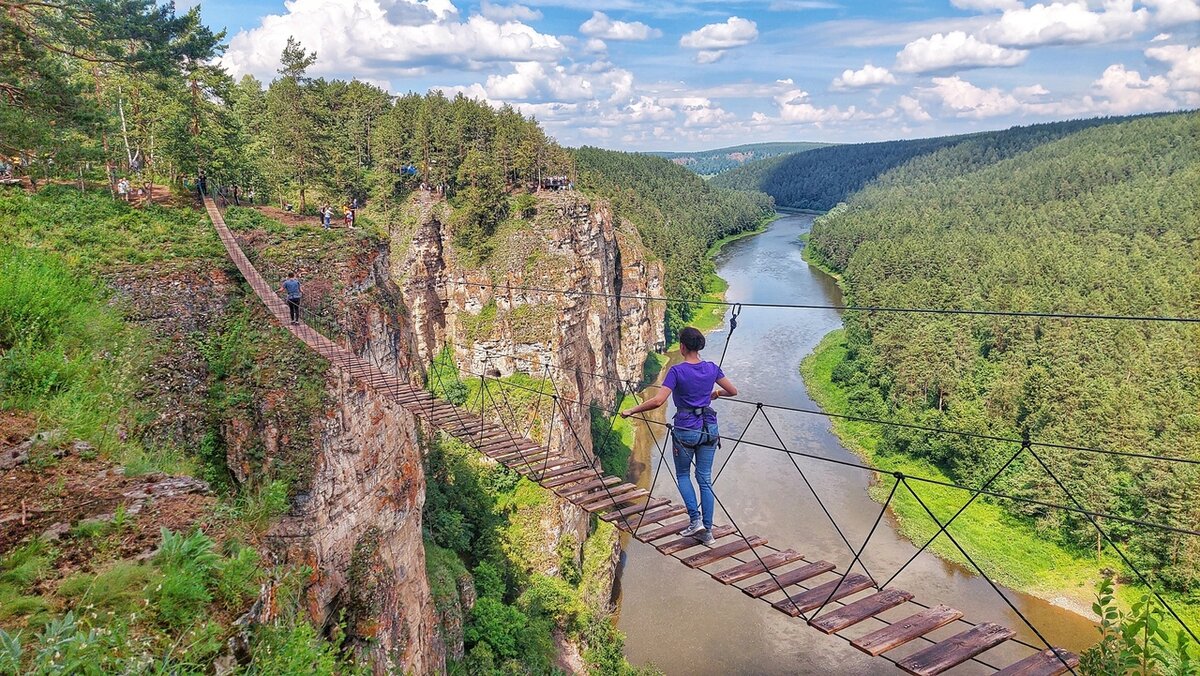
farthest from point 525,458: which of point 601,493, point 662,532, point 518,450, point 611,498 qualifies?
point 662,532

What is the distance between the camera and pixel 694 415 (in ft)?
27.9

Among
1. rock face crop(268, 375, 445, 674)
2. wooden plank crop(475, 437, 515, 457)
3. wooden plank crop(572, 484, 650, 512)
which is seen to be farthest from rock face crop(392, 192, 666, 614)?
wooden plank crop(572, 484, 650, 512)

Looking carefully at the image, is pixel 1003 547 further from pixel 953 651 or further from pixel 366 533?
pixel 366 533

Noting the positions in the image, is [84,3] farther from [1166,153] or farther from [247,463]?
[1166,153]

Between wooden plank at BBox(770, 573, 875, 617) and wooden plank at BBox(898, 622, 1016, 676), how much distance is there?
0.96 meters

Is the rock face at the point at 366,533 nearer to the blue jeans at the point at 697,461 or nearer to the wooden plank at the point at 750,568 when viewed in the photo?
the blue jeans at the point at 697,461

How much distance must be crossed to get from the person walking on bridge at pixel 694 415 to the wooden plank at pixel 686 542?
82mm

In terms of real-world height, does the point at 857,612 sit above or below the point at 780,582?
below

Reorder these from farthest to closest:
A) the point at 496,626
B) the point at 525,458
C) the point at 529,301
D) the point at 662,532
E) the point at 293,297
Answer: the point at 529,301
the point at 496,626
the point at 293,297
the point at 525,458
the point at 662,532

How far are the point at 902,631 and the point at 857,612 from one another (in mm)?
517

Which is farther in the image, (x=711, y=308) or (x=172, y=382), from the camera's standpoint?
(x=711, y=308)

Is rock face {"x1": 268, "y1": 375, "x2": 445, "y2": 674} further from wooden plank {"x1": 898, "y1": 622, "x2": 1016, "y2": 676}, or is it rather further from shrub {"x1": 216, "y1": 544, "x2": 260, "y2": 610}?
wooden plank {"x1": 898, "y1": 622, "x2": 1016, "y2": 676}

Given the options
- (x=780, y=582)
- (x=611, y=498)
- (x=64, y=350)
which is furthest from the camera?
(x=64, y=350)

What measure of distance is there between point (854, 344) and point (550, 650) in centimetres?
4508
